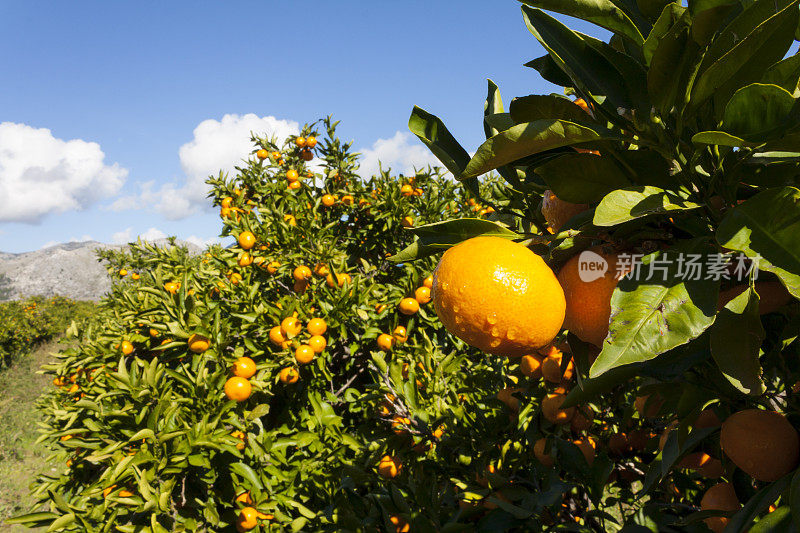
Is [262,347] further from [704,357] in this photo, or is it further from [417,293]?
[704,357]

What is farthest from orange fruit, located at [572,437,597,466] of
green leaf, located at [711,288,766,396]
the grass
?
the grass

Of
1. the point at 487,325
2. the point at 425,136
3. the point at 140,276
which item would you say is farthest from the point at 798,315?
the point at 140,276

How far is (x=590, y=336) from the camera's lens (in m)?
0.57

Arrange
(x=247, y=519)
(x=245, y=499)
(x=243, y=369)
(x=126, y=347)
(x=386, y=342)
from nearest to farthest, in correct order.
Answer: (x=247, y=519), (x=245, y=499), (x=243, y=369), (x=386, y=342), (x=126, y=347)

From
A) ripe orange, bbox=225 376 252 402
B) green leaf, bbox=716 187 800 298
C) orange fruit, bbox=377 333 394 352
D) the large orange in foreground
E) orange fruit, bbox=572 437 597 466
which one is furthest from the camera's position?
orange fruit, bbox=377 333 394 352

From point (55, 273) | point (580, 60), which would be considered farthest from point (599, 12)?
point (55, 273)

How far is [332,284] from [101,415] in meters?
1.19

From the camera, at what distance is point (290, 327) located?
6.64 feet

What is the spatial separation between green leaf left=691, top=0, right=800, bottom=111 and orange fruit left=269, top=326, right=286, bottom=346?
1865mm

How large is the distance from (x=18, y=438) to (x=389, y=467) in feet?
21.7

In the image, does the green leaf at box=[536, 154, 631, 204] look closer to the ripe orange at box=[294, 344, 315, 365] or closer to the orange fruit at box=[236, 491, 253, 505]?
the ripe orange at box=[294, 344, 315, 365]

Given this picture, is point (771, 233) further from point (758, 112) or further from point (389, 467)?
point (389, 467)

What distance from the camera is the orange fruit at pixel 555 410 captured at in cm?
124

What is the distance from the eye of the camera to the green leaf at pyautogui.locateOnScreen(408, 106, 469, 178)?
66 centimetres
